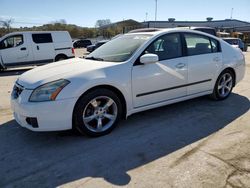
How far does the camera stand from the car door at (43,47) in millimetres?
12086

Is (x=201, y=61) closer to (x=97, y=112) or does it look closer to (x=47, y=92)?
(x=97, y=112)

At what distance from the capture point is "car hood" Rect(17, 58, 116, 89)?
3484 millimetres

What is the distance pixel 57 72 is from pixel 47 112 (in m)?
0.67

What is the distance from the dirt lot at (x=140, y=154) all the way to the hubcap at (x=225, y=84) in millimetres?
906

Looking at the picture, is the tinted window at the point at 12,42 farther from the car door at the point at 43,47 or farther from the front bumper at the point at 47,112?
the front bumper at the point at 47,112

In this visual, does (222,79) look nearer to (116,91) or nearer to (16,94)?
(116,91)

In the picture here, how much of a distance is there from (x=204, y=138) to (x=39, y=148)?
2.40 m

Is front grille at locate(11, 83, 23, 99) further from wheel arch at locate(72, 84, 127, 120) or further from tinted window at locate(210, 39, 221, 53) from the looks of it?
tinted window at locate(210, 39, 221, 53)

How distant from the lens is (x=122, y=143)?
355 cm

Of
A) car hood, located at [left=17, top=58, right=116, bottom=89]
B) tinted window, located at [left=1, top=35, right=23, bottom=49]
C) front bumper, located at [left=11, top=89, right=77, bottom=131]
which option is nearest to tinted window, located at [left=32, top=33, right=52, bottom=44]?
tinted window, located at [left=1, top=35, right=23, bottom=49]

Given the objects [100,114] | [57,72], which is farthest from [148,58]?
[57,72]

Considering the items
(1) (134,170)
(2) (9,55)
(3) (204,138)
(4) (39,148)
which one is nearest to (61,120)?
(4) (39,148)

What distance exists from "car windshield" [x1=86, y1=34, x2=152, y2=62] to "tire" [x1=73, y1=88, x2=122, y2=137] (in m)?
0.72

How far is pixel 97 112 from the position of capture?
148 inches
